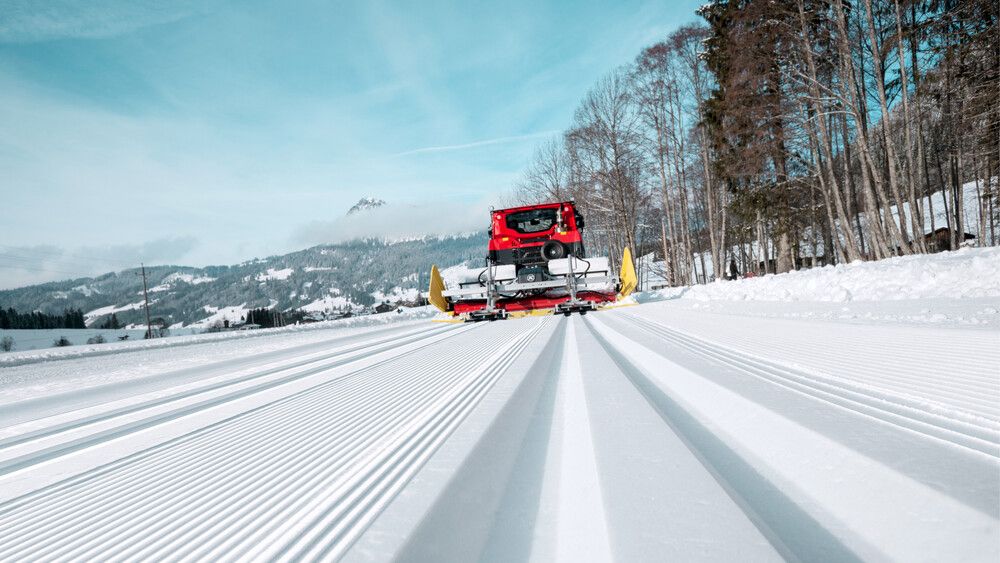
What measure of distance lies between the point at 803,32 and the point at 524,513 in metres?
15.4

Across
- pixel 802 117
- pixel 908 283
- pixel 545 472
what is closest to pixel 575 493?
pixel 545 472

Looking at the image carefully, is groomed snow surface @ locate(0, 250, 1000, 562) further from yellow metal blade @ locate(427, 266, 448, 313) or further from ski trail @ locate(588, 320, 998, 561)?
yellow metal blade @ locate(427, 266, 448, 313)

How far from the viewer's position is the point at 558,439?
1.42 metres

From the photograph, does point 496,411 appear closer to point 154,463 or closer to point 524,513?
point 524,513

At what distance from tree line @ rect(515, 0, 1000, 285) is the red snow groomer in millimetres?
6780

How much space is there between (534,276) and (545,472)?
856 cm

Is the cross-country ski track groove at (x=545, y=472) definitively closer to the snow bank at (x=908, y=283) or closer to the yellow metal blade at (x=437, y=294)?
the snow bank at (x=908, y=283)

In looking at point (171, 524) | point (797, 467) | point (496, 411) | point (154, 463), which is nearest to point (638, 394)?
point (496, 411)

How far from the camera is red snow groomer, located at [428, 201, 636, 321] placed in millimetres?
9156

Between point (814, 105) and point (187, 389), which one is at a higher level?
point (814, 105)

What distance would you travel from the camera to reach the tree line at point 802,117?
10742mm

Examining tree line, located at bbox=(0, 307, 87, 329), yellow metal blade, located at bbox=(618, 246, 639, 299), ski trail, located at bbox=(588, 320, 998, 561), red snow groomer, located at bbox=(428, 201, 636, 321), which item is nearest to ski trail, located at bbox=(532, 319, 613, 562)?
ski trail, located at bbox=(588, 320, 998, 561)

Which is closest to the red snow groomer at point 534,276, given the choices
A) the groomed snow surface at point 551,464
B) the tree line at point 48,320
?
the groomed snow surface at point 551,464

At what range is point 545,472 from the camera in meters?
1.17
